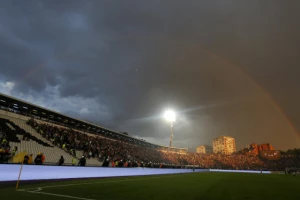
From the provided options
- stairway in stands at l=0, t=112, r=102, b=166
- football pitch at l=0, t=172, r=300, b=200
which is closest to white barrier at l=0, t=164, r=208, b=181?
football pitch at l=0, t=172, r=300, b=200

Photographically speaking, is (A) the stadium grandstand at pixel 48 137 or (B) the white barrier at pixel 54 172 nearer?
(B) the white barrier at pixel 54 172

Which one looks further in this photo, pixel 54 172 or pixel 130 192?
pixel 54 172

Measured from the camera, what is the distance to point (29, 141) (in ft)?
96.8

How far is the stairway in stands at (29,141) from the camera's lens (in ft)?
90.2

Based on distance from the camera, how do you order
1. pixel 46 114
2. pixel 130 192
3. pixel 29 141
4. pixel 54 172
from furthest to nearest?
pixel 46 114
pixel 29 141
pixel 54 172
pixel 130 192

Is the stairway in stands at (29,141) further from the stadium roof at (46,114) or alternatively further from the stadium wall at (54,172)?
the stadium wall at (54,172)

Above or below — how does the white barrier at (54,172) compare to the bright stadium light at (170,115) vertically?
below

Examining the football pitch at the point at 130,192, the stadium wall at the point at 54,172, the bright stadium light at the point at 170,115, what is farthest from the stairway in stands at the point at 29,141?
the bright stadium light at the point at 170,115

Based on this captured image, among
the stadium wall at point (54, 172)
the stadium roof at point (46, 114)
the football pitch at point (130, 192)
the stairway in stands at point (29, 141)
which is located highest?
the stadium roof at point (46, 114)

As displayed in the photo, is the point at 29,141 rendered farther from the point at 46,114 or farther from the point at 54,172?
the point at 54,172

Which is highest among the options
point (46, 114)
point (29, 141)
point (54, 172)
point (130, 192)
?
point (46, 114)

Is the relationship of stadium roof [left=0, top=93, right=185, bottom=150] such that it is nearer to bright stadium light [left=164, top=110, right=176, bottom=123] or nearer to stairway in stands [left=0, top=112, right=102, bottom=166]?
stairway in stands [left=0, top=112, right=102, bottom=166]

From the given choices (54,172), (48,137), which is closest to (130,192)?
(54,172)

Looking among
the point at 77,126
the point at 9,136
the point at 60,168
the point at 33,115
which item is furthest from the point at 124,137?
the point at 60,168
